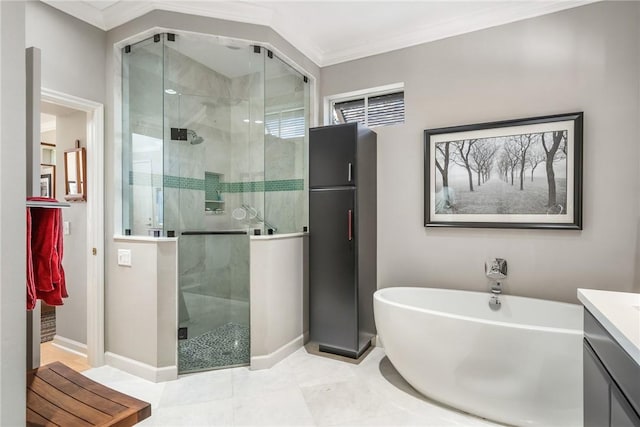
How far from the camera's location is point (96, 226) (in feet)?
8.67

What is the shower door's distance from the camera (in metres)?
2.57

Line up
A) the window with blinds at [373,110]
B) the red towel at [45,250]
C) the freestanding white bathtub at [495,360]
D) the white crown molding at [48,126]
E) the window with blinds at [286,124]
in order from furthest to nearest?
the white crown molding at [48,126] → the window with blinds at [373,110] → the window with blinds at [286,124] → the freestanding white bathtub at [495,360] → the red towel at [45,250]

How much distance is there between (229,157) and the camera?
108 inches

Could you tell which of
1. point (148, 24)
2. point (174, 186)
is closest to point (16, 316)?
point (174, 186)

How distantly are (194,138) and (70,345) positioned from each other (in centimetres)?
220

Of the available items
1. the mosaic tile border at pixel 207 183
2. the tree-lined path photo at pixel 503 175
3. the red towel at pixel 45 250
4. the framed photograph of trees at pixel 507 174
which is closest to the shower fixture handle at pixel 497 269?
the framed photograph of trees at pixel 507 174

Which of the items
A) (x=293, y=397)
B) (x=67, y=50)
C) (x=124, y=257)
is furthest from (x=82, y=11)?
(x=293, y=397)

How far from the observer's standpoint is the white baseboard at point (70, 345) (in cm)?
287

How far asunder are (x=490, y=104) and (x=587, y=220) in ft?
3.66

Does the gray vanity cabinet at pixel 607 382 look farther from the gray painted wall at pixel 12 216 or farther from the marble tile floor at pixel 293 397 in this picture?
the gray painted wall at pixel 12 216

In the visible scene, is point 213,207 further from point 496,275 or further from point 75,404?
point 496,275

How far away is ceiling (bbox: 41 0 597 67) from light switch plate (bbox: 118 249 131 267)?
182 cm

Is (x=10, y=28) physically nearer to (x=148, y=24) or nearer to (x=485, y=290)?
(x=148, y=24)

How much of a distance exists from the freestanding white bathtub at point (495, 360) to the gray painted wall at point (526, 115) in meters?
0.41
